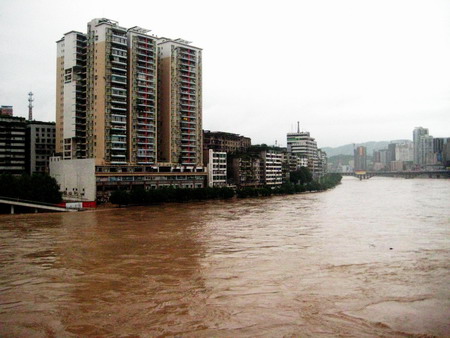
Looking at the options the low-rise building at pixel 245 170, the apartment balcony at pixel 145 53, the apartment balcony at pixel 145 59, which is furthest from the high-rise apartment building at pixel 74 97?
the low-rise building at pixel 245 170

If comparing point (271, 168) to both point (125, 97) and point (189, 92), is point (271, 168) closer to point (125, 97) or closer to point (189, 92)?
point (189, 92)

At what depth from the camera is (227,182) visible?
71.9 metres

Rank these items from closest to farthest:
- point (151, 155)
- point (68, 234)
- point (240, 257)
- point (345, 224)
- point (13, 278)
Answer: point (13, 278), point (240, 257), point (68, 234), point (345, 224), point (151, 155)

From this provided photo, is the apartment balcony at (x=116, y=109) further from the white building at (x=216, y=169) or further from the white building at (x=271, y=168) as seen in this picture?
the white building at (x=271, y=168)

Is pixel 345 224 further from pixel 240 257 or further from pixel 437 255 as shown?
pixel 240 257

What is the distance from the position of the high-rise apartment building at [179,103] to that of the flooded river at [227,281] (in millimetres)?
32418

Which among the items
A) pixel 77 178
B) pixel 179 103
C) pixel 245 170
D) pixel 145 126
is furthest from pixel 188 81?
pixel 77 178

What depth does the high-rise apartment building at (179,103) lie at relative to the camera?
61.2 m

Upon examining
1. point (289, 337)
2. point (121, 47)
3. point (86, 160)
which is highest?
point (121, 47)

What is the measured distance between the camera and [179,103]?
62.0 m

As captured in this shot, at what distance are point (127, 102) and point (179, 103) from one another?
29.3ft

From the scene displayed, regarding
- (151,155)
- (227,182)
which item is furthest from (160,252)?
(227,182)

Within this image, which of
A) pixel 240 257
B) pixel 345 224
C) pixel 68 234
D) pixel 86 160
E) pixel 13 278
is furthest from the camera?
pixel 86 160

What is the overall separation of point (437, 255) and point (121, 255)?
1522 centimetres
